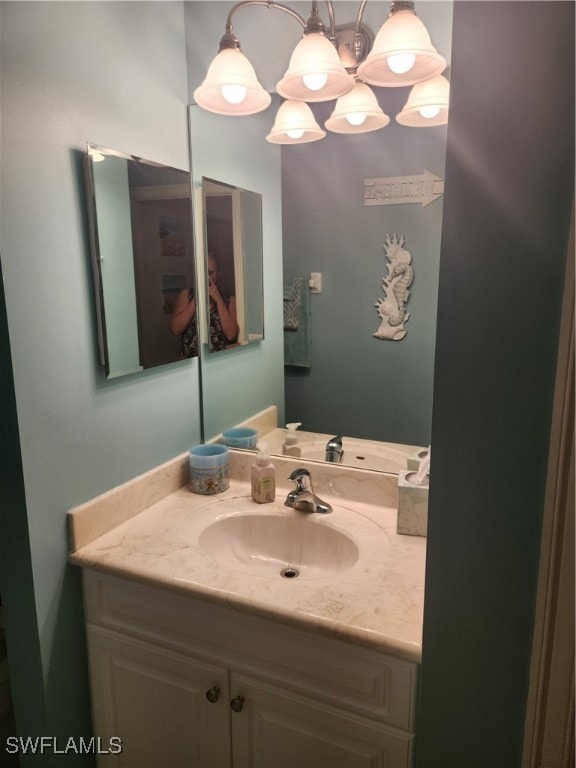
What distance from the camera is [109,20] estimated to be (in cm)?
120

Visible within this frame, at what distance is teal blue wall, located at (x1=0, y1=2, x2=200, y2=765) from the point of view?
1.03 m

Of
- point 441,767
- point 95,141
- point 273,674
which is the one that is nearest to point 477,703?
point 441,767

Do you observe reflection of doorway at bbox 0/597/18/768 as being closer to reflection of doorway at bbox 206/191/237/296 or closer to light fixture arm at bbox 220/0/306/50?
reflection of doorway at bbox 206/191/237/296

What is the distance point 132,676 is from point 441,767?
718 millimetres

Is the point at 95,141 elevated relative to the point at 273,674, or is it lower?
elevated

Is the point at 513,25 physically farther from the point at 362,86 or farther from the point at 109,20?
the point at 109,20

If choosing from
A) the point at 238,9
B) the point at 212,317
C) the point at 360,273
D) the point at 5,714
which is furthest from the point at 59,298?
the point at 5,714

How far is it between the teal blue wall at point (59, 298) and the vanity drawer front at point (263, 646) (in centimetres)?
14

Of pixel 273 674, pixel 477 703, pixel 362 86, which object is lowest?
pixel 273 674

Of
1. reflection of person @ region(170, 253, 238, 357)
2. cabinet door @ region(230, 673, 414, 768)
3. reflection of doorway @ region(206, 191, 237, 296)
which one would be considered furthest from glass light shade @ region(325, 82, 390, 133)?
cabinet door @ region(230, 673, 414, 768)

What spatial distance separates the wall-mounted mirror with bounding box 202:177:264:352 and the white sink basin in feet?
1.82

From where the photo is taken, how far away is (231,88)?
4.20 ft

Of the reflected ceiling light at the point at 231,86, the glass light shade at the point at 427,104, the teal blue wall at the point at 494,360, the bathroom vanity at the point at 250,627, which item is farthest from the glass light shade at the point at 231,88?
the bathroom vanity at the point at 250,627

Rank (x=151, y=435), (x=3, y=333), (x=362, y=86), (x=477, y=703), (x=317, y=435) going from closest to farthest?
(x=477, y=703)
(x=3, y=333)
(x=362, y=86)
(x=151, y=435)
(x=317, y=435)
